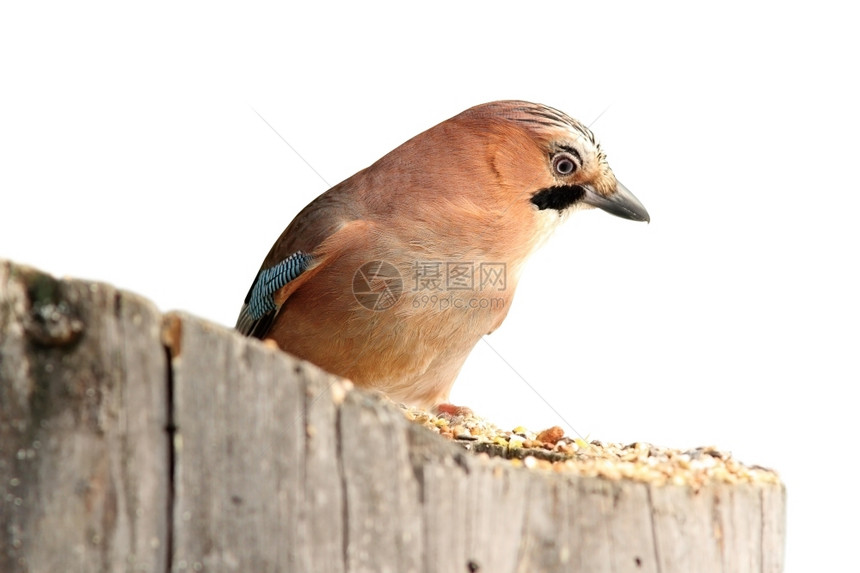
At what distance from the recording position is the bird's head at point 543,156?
448 cm

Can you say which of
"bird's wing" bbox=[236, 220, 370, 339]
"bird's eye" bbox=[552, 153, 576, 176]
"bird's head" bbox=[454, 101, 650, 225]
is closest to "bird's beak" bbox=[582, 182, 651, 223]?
"bird's head" bbox=[454, 101, 650, 225]

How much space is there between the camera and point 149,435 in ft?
7.35

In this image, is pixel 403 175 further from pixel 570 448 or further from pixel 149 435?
pixel 149 435

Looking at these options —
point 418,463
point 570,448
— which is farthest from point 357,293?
point 418,463

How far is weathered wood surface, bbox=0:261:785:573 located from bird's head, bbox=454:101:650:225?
7.42ft

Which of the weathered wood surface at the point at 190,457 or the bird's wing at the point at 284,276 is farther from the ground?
the bird's wing at the point at 284,276

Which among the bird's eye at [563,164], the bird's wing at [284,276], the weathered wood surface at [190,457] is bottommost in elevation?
the weathered wood surface at [190,457]

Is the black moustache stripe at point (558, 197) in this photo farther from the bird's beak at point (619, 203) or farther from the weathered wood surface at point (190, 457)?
the weathered wood surface at point (190, 457)

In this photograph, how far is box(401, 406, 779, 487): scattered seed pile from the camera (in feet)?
9.13

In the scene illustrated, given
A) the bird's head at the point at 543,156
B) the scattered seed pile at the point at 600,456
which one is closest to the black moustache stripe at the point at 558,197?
the bird's head at the point at 543,156

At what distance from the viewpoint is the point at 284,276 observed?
454 cm

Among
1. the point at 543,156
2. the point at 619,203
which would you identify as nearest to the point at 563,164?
the point at 543,156

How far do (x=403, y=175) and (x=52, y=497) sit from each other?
2.59m

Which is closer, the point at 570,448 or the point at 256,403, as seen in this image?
the point at 256,403
